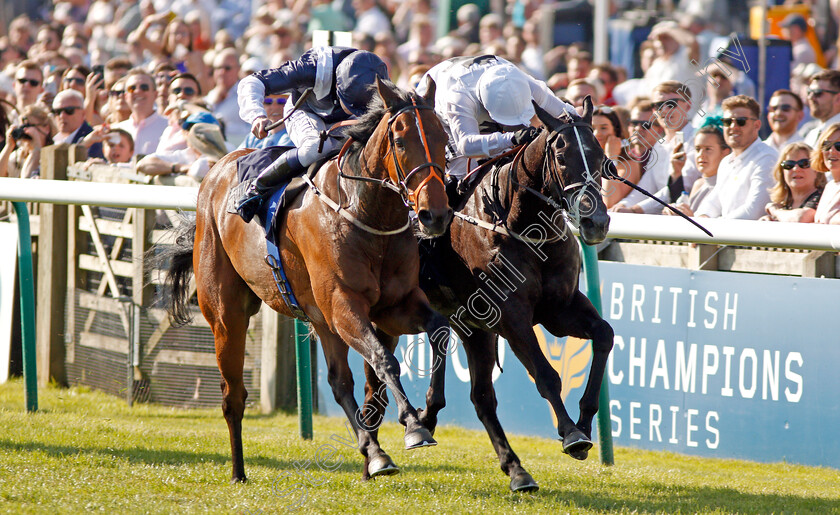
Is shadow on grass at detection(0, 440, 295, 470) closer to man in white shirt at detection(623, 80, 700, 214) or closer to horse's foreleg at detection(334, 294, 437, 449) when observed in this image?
horse's foreleg at detection(334, 294, 437, 449)

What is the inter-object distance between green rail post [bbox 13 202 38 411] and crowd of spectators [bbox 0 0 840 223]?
117 centimetres

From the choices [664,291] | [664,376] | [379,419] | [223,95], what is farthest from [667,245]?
[223,95]

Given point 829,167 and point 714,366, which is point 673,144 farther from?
point 714,366

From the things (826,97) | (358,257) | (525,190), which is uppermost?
(826,97)

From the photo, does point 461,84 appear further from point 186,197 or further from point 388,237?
point 186,197

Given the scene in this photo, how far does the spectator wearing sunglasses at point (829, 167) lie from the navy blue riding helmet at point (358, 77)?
8.33ft

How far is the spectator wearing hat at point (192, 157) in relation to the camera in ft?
25.4

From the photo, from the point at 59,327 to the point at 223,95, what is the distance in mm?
3499

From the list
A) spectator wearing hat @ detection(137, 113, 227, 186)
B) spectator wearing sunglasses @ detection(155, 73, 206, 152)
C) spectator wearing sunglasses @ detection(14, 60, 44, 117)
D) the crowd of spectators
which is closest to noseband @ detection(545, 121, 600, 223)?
the crowd of spectators

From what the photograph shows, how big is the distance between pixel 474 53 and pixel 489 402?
790cm

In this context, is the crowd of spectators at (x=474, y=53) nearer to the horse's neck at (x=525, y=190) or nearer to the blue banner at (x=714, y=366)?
the blue banner at (x=714, y=366)

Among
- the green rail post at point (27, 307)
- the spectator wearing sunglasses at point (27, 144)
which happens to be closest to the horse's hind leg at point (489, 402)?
the green rail post at point (27, 307)

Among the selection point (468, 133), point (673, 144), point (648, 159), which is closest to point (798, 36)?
point (673, 144)

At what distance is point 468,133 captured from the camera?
5.28 metres
